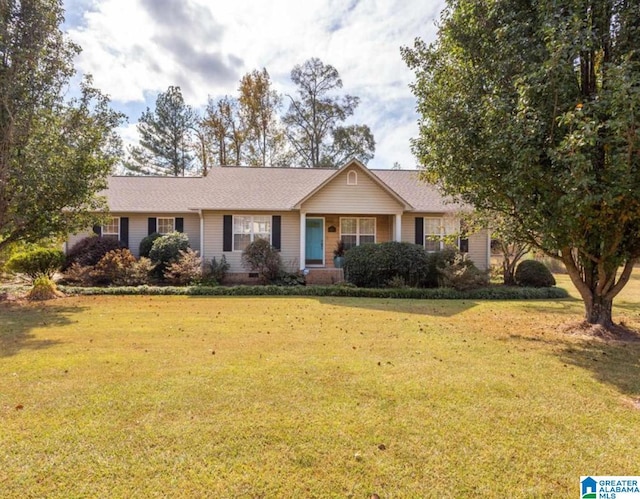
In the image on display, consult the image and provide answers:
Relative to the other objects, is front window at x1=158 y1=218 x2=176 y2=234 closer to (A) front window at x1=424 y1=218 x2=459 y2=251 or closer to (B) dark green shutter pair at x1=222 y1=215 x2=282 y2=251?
(B) dark green shutter pair at x1=222 y1=215 x2=282 y2=251

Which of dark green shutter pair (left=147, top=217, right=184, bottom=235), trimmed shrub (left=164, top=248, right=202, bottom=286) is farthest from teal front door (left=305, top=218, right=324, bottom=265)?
dark green shutter pair (left=147, top=217, right=184, bottom=235)

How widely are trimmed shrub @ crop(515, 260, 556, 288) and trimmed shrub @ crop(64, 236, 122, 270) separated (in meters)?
17.3

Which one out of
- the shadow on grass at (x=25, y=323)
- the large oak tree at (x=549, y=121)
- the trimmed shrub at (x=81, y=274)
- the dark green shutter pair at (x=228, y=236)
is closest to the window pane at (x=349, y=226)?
the dark green shutter pair at (x=228, y=236)

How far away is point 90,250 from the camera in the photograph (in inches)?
594

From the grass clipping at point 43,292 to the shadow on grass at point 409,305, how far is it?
8342 mm

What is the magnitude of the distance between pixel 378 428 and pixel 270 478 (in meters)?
1.12

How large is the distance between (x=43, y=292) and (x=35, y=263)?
453cm

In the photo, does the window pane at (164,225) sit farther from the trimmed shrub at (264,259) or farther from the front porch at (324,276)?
the front porch at (324,276)

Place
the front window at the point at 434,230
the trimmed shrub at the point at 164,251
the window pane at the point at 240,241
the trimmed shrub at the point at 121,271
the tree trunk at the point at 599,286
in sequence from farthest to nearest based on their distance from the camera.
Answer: the front window at the point at 434,230, the window pane at the point at 240,241, the trimmed shrub at the point at 164,251, the trimmed shrub at the point at 121,271, the tree trunk at the point at 599,286

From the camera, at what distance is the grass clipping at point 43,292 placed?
10727 millimetres

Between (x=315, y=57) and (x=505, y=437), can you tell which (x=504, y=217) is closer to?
(x=505, y=437)

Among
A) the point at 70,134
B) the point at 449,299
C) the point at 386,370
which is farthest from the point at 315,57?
the point at 386,370

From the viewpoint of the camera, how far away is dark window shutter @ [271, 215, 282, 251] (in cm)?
1541

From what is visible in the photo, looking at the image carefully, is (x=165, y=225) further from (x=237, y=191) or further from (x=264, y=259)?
(x=264, y=259)
